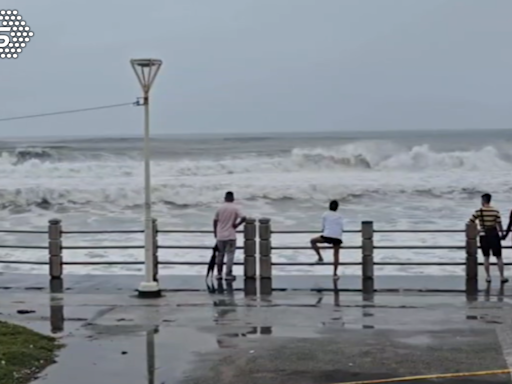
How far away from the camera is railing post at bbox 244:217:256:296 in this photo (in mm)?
14039

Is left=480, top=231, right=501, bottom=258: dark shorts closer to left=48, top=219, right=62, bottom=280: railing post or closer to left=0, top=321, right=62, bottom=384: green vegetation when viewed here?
left=48, top=219, right=62, bottom=280: railing post

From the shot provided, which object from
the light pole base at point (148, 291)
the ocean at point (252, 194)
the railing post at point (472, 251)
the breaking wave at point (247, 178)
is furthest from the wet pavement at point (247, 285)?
the breaking wave at point (247, 178)

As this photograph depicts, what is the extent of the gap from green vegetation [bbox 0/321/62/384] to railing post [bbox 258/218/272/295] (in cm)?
492

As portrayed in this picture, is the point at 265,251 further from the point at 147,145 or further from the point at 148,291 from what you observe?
the point at 147,145

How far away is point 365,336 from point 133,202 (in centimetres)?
3237

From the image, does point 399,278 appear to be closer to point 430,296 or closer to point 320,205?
point 430,296

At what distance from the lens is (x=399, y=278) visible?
14.8m

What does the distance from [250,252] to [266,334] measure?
443 centimetres

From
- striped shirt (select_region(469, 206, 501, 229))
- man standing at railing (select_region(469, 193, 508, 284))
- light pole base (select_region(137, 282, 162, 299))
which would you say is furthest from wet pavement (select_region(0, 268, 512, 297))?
striped shirt (select_region(469, 206, 501, 229))

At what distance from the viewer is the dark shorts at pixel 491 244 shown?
1421 centimetres

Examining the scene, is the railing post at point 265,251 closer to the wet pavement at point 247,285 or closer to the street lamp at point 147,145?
the wet pavement at point 247,285

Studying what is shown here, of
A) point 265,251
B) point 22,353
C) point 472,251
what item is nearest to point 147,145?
point 265,251

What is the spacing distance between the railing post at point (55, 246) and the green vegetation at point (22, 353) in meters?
4.75

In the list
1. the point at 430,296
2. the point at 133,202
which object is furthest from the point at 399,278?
the point at 133,202
